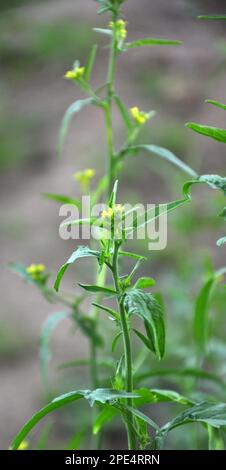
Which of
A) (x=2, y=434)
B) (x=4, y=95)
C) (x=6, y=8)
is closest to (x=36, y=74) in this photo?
(x=4, y=95)

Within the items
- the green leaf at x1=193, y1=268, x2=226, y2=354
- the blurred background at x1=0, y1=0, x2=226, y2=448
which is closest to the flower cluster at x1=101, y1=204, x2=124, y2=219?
the green leaf at x1=193, y1=268, x2=226, y2=354

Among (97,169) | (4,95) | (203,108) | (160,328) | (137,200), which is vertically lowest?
(160,328)

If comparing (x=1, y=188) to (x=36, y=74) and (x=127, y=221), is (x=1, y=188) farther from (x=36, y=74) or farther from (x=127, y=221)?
(x=127, y=221)

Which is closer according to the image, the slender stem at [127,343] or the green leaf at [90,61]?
the slender stem at [127,343]

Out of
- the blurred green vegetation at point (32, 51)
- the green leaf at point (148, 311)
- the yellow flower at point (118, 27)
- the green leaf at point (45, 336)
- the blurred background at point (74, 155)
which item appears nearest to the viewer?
the green leaf at point (148, 311)

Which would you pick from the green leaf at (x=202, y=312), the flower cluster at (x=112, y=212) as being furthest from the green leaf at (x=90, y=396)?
the green leaf at (x=202, y=312)

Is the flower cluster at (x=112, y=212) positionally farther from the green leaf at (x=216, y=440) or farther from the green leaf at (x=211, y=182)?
the green leaf at (x=216, y=440)
